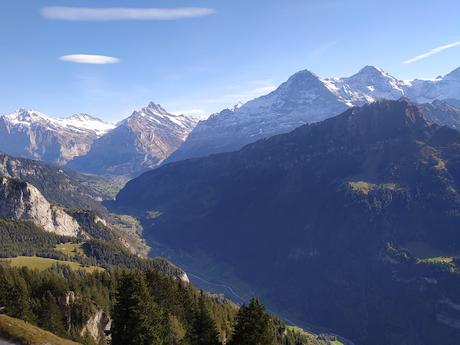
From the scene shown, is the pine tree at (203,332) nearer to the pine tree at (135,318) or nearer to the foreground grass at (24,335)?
the pine tree at (135,318)

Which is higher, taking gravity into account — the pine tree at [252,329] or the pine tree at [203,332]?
the pine tree at [252,329]

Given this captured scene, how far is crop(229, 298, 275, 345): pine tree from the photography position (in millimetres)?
66688

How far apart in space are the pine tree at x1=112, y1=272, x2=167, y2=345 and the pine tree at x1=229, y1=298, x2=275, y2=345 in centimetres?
1097

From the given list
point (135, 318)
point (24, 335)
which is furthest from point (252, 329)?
point (24, 335)

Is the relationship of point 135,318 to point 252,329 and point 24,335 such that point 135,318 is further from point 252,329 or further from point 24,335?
point 252,329

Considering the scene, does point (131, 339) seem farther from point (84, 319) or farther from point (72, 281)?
point (72, 281)

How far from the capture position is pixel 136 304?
70750mm

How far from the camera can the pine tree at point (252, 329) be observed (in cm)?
6669

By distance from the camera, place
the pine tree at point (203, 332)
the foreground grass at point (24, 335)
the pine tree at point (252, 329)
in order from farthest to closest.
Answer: the pine tree at point (203, 332) < the pine tree at point (252, 329) < the foreground grass at point (24, 335)

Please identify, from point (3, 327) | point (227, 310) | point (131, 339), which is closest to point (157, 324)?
point (131, 339)

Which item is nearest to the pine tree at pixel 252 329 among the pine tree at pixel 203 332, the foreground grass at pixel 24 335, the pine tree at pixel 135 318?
the pine tree at pixel 135 318

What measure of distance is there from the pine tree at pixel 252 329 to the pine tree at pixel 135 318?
36.0 ft

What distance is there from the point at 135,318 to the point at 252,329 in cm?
1563

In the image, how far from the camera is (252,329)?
6712 cm
